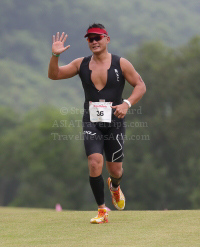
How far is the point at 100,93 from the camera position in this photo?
8.60 meters

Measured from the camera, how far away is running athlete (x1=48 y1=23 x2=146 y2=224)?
8.50m

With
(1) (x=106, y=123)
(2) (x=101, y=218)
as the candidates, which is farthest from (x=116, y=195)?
(1) (x=106, y=123)

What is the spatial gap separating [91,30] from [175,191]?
3594 cm

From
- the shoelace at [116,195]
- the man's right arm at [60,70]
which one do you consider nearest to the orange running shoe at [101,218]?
the shoelace at [116,195]

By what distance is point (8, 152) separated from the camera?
213 feet

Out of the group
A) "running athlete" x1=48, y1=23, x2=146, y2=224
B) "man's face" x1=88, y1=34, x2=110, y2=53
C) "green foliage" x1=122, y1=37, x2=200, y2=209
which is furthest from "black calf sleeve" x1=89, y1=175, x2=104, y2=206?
"green foliage" x1=122, y1=37, x2=200, y2=209

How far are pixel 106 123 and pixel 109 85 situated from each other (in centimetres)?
54

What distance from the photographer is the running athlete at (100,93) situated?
850cm

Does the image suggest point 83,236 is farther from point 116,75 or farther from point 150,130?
point 150,130

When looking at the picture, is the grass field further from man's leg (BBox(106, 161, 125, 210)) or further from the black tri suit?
the black tri suit

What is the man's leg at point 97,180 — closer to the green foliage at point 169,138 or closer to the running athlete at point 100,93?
the running athlete at point 100,93

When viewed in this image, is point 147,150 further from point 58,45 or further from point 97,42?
point 58,45

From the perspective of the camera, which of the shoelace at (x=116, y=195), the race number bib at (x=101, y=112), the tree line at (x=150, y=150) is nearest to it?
the race number bib at (x=101, y=112)

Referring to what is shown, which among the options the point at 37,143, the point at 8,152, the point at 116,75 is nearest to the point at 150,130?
the point at 37,143
